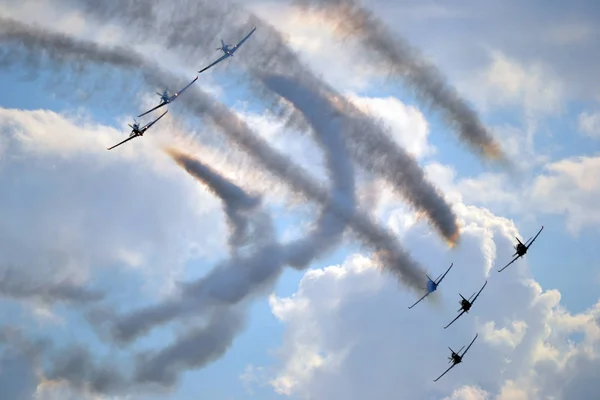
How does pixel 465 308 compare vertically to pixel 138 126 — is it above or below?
below

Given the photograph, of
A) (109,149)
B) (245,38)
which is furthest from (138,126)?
(245,38)

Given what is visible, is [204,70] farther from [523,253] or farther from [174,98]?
[523,253]

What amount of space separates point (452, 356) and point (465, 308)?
5.53 m

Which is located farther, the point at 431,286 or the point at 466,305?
the point at 466,305

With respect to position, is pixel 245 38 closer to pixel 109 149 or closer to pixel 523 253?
pixel 109 149

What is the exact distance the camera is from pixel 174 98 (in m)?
85.6

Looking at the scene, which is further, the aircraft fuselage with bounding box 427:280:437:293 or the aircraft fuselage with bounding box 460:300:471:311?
the aircraft fuselage with bounding box 460:300:471:311

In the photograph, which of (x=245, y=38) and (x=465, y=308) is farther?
(x=465, y=308)

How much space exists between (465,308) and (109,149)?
3862cm

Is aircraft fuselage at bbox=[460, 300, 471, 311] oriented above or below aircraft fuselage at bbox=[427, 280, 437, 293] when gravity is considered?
below

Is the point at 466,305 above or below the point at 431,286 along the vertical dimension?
below

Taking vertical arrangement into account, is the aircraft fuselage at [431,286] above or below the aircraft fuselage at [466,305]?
above

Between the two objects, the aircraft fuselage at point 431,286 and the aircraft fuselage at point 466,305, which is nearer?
the aircraft fuselage at point 431,286

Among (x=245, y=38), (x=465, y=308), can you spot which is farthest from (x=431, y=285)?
(x=245, y=38)
